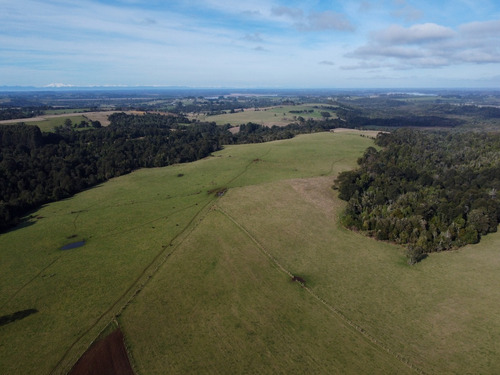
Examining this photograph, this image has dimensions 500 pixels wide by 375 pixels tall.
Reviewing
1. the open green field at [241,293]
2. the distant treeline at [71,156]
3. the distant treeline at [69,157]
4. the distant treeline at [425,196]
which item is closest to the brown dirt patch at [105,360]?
the open green field at [241,293]

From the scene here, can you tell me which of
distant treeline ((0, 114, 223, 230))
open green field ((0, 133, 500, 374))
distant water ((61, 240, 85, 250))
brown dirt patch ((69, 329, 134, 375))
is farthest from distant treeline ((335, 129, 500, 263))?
distant treeline ((0, 114, 223, 230))

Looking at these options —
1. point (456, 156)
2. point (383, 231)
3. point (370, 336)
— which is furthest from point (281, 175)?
point (456, 156)

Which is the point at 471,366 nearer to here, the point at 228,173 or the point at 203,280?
the point at 203,280

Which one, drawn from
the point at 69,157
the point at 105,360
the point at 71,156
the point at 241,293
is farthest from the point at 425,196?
the point at 71,156

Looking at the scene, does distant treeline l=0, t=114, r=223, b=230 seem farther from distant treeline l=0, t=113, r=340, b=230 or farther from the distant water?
the distant water

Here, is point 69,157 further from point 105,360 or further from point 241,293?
point 105,360

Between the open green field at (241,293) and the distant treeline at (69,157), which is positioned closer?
the open green field at (241,293)

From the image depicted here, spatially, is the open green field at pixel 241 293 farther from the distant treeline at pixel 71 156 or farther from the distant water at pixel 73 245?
the distant treeline at pixel 71 156
